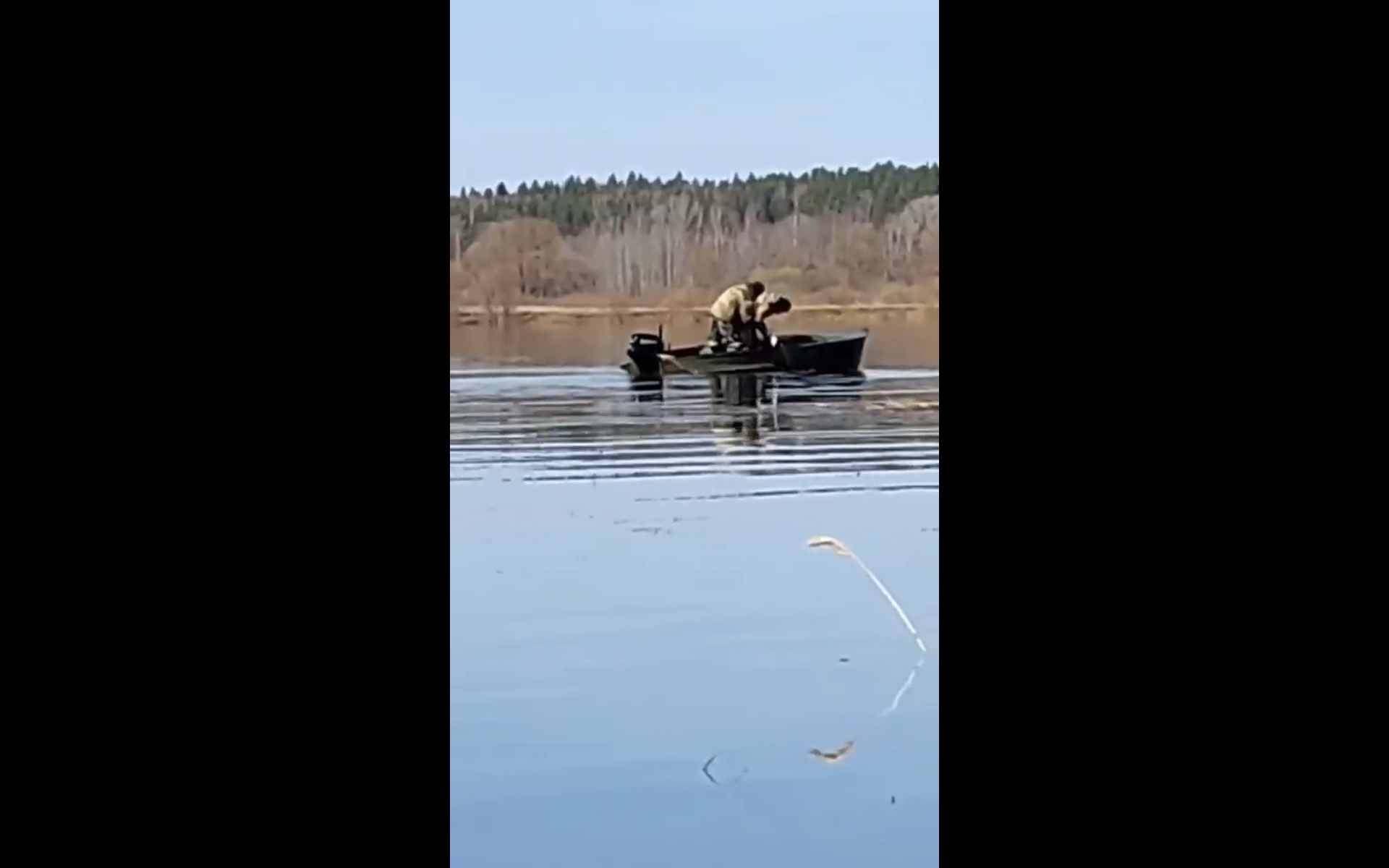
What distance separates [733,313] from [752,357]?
15cm

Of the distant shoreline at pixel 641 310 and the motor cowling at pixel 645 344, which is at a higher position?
the distant shoreline at pixel 641 310

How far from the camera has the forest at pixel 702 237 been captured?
2.47m

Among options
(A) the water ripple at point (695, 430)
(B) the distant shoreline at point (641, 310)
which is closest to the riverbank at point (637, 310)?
(B) the distant shoreline at point (641, 310)

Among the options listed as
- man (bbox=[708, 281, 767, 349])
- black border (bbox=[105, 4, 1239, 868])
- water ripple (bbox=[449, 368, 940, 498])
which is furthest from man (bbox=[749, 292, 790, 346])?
black border (bbox=[105, 4, 1239, 868])

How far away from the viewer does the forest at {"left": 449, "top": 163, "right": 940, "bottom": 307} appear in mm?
2467

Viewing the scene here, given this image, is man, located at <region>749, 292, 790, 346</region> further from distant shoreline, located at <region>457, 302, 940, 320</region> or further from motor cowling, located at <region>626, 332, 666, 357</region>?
motor cowling, located at <region>626, 332, 666, 357</region>

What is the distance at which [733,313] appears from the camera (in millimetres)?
3125

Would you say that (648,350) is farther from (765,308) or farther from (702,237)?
(702,237)

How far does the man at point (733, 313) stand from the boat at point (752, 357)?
3 cm
